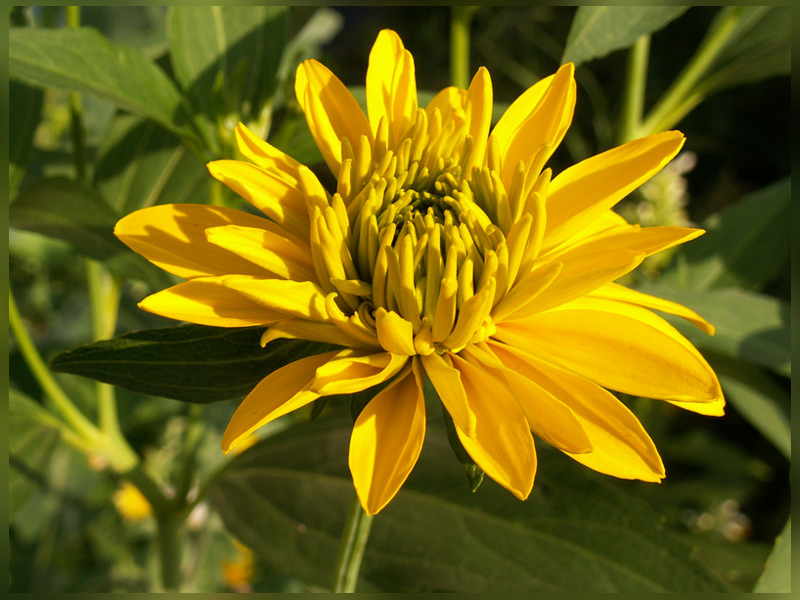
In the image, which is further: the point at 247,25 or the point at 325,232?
the point at 247,25

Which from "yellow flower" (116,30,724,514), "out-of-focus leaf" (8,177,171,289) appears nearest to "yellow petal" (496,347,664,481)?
"yellow flower" (116,30,724,514)

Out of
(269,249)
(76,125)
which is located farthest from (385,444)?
(76,125)

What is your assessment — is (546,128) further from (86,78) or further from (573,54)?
(86,78)

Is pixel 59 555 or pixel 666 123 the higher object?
pixel 666 123

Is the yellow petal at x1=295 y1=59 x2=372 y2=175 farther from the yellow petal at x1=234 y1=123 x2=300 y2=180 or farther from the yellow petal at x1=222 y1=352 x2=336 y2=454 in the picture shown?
the yellow petal at x1=222 y1=352 x2=336 y2=454

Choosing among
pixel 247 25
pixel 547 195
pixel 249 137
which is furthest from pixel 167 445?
pixel 547 195

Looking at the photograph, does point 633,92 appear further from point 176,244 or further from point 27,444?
point 27,444

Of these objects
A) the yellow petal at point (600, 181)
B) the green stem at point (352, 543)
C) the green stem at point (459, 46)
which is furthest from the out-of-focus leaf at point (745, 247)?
the green stem at point (352, 543)
